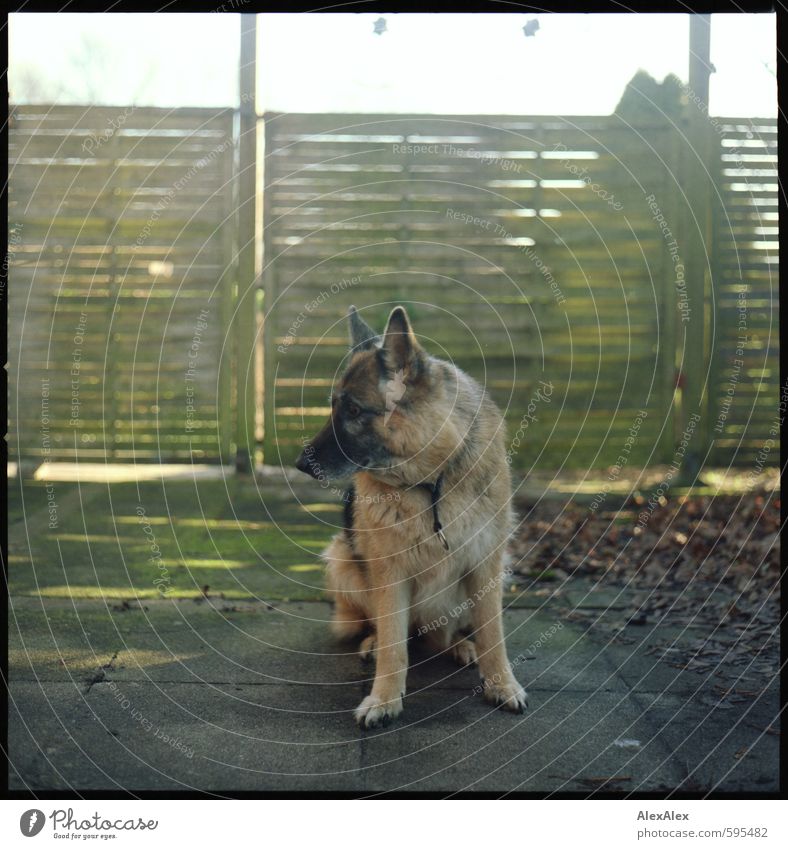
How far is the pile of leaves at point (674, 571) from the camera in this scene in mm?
4699

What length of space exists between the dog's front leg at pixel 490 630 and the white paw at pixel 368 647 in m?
0.55

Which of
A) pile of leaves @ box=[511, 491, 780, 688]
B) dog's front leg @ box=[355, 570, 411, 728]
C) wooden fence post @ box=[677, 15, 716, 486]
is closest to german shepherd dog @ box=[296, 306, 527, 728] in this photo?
dog's front leg @ box=[355, 570, 411, 728]

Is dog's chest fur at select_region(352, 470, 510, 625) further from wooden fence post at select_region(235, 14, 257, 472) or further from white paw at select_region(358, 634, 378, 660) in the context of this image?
wooden fence post at select_region(235, 14, 257, 472)

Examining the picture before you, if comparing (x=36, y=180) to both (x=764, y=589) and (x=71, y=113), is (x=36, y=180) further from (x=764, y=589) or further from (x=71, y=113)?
(x=764, y=589)

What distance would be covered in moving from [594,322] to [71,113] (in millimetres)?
5642

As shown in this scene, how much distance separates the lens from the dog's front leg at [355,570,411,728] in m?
3.87

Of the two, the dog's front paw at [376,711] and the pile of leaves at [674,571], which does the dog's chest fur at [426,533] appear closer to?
the dog's front paw at [376,711]

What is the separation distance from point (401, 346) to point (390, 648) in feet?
4.26

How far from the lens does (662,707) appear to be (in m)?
3.92

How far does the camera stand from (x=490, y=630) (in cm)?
412

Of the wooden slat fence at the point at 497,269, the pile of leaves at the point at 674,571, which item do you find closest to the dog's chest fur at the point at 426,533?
the pile of leaves at the point at 674,571

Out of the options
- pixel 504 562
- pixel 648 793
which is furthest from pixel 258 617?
pixel 648 793

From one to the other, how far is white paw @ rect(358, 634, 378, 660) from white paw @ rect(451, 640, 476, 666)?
0.40 m

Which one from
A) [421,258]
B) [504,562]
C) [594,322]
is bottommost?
[504,562]
